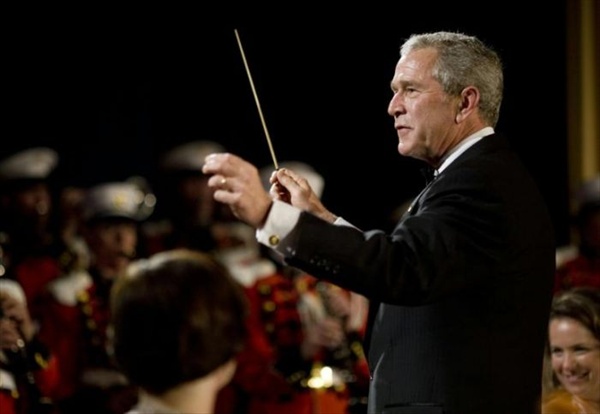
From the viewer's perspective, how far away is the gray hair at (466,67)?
331 cm

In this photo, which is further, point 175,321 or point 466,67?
point 466,67

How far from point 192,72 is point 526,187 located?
621 centimetres

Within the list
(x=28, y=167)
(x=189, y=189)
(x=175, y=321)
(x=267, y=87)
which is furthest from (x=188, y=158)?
(x=175, y=321)

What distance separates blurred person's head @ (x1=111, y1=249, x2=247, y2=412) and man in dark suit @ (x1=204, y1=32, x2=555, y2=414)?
2.14 ft

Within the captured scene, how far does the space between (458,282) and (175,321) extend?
3.31 feet

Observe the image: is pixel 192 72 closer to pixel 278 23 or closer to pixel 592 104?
pixel 278 23

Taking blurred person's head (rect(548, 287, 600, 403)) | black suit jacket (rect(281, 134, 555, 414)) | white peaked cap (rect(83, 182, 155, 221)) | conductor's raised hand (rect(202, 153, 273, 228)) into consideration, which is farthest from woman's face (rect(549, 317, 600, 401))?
white peaked cap (rect(83, 182, 155, 221))

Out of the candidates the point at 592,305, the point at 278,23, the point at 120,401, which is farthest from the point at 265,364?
the point at 278,23

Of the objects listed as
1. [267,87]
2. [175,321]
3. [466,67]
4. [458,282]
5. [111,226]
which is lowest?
[111,226]

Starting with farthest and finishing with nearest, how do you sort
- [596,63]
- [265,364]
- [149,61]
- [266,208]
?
[149,61] < [596,63] < [265,364] < [266,208]

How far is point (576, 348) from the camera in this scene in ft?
14.1

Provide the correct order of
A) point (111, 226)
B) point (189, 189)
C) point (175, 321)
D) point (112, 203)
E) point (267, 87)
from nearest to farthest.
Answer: point (175, 321) < point (111, 226) < point (112, 203) < point (189, 189) < point (267, 87)

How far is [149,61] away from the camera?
9133 mm

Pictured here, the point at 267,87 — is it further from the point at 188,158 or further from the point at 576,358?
the point at 576,358
